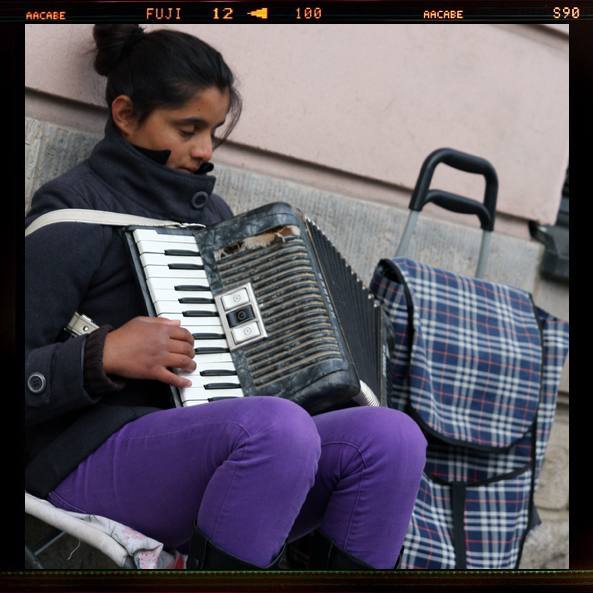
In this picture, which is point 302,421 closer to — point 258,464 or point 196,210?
point 258,464

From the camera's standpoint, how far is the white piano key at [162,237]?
121cm

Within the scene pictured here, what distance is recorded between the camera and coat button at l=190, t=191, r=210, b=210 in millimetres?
1438

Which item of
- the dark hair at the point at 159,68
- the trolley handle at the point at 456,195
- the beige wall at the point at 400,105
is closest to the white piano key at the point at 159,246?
the dark hair at the point at 159,68

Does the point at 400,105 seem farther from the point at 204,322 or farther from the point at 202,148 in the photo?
the point at 204,322

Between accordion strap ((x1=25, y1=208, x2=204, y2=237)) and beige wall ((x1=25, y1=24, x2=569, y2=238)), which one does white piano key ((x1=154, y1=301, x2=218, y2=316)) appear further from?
beige wall ((x1=25, y1=24, x2=569, y2=238))

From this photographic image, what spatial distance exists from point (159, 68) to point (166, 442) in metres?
0.75

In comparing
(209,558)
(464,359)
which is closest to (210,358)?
(209,558)

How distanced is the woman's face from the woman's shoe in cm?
74

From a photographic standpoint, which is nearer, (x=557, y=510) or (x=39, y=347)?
(x=39, y=347)

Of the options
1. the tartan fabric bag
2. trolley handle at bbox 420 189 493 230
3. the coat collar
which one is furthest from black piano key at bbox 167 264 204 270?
trolley handle at bbox 420 189 493 230

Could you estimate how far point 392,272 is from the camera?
5.42 feet

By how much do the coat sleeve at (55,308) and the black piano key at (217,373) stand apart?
0.19 metres
